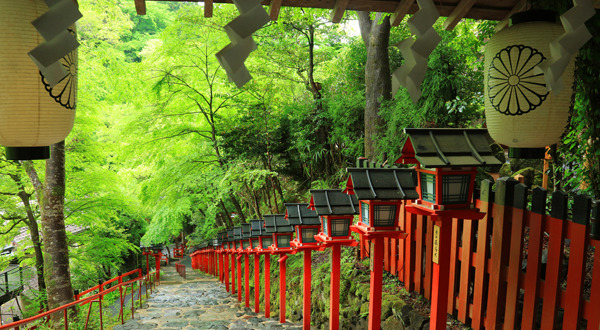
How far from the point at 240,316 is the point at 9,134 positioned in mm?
9503

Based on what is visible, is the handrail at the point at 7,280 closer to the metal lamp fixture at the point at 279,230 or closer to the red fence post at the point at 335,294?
the metal lamp fixture at the point at 279,230

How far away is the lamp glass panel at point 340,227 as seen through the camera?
19.4 feet

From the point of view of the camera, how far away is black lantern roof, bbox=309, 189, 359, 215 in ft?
19.3

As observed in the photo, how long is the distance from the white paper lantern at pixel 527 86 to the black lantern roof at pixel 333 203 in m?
3.39

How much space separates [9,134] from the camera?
2.17m

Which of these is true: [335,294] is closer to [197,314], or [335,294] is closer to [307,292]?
[307,292]

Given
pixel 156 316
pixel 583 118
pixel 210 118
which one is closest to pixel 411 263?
pixel 583 118

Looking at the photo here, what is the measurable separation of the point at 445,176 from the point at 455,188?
0.18 metres

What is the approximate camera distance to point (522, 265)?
3.92m

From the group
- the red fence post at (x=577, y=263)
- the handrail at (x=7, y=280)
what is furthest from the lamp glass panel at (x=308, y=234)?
the handrail at (x=7, y=280)

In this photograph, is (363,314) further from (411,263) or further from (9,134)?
(9,134)

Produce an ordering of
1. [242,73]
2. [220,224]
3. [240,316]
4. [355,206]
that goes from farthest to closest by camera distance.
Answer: [220,224], [240,316], [355,206], [242,73]

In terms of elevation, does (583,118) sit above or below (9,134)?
above

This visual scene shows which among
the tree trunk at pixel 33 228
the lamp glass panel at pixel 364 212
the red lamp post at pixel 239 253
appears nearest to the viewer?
the lamp glass panel at pixel 364 212
